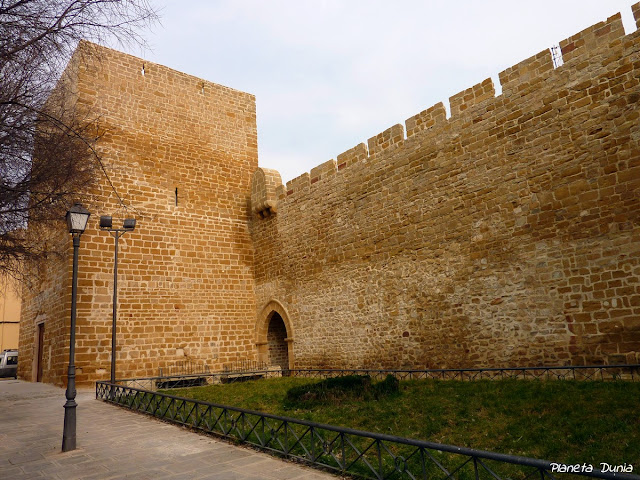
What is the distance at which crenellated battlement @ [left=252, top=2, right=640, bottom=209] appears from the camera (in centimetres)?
797

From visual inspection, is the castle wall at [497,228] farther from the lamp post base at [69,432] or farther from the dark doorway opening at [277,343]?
the lamp post base at [69,432]

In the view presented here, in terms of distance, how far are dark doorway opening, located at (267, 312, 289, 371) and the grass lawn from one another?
22.8 feet

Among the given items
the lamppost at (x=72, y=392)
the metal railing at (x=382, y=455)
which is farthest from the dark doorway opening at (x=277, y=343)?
the lamppost at (x=72, y=392)

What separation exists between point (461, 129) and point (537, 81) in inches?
69.2

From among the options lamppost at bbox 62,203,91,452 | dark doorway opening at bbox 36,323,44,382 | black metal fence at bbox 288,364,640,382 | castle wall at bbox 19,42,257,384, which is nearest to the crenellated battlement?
castle wall at bbox 19,42,257,384

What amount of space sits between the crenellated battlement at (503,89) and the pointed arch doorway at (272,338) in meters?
5.06

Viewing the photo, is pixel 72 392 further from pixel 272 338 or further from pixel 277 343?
pixel 277 343

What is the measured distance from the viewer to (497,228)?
912cm

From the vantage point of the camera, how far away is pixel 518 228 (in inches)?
345

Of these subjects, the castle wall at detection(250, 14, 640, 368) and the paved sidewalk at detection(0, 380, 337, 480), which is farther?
the castle wall at detection(250, 14, 640, 368)

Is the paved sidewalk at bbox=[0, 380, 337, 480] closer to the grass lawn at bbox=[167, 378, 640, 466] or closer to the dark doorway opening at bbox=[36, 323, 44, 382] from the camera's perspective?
the grass lawn at bbox=[167, 378, 640, 466]

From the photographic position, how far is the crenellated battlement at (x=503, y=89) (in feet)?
26.1

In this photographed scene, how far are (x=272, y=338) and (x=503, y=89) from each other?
10597mm

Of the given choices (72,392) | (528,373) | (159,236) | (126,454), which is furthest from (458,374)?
(159,236)
